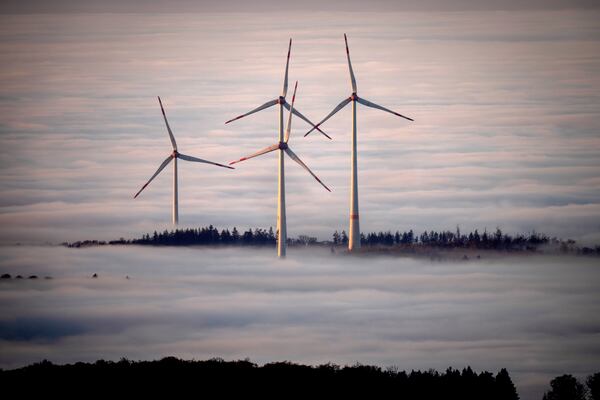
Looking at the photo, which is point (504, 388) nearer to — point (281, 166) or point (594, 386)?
point (594, 386)

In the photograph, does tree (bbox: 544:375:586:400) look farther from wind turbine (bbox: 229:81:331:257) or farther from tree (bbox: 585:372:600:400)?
wind turbine (bbox: 229:81:331:257)

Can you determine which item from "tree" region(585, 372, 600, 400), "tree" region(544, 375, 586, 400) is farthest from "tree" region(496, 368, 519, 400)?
"tree" region(585, 372, 600, 400)

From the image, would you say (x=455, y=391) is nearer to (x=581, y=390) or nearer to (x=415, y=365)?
(x=581, y=390)

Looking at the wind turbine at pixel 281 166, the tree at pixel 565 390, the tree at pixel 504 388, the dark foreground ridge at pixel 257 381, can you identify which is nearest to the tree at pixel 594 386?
the tree at pixel 565 390

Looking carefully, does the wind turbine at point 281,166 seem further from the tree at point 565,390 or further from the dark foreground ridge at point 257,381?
the dark foreground ridge at point 257,381

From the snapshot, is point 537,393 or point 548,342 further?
point 548,342

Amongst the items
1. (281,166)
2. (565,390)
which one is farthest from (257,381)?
(281,166)

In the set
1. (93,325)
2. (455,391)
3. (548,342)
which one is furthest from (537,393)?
Result: (93,325)
